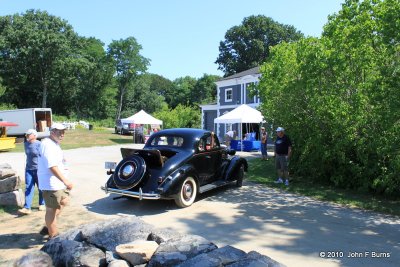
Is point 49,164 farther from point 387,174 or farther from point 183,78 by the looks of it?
point 183,78

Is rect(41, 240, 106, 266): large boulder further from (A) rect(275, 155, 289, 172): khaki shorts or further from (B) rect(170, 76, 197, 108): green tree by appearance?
(B) rect(170, 76, 197, 108): green tree

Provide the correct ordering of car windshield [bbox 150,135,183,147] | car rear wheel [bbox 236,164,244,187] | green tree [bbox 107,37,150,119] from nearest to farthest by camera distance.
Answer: car windshield [bbox 150,135,183,147] < car rear wheel [bbox 236,164,244,187] < green tree [bbox 107,37,150,119]

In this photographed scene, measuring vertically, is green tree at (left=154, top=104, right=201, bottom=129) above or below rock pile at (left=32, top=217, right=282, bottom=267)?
above

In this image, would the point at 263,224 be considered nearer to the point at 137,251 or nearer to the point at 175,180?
the point at 175,180

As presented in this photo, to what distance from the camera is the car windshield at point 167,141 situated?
9.30 metres

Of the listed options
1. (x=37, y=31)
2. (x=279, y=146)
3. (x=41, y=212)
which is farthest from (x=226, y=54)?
(x=41, y=212)

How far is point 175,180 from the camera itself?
7.97m

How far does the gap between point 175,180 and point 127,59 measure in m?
63.4

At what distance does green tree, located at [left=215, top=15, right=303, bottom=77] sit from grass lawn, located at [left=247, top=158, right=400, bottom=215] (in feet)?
171

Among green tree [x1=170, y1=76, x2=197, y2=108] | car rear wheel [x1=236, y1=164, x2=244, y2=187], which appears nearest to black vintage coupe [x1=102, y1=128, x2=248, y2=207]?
car rear wheel [x1=236, y1=164, x2=244, y2=187]

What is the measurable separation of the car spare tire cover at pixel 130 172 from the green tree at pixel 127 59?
62.1 m

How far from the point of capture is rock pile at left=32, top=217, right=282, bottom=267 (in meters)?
4.11

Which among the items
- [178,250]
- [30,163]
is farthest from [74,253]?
[30,163]

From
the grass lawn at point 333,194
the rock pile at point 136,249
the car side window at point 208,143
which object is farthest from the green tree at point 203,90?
the rock pile at point 136,249
